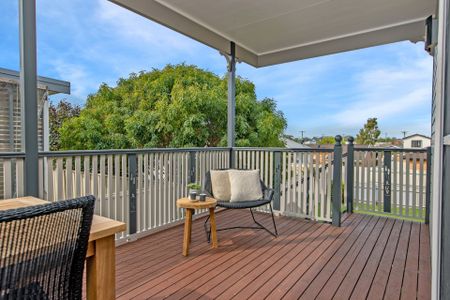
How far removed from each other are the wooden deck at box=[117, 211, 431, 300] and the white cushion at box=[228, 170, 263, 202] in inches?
18.4

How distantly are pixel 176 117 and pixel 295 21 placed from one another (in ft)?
19.1

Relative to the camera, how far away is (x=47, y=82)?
5012 millimetres

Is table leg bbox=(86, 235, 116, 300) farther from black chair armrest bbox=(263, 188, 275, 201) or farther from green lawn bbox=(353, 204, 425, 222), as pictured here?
green lawn bbox=(353, 204, 425, 222)

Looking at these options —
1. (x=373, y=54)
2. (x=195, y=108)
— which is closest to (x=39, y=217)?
(x=195, y=108)

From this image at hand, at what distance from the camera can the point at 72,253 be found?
3.26ft

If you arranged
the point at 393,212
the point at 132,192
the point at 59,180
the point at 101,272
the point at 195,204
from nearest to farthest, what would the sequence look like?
the point at 101,272, the point at 59,180, the point at 195,204, the point at 132,192, the point at 393,212

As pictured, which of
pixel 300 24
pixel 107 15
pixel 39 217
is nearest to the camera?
pixel 39 217

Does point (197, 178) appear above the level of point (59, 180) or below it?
below

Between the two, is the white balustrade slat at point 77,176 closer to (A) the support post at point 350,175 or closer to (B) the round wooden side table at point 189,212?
(B) the round wooden side table at point 189,212

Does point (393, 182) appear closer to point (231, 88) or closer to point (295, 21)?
point (295, 21)

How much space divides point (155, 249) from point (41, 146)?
3.84m

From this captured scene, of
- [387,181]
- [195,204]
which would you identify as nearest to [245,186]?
[195,204]

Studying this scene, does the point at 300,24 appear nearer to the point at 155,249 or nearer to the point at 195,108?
the point at 155,249

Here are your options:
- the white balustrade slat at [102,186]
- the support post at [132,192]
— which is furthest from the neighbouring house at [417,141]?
the white balustrade slat at [102,186]
